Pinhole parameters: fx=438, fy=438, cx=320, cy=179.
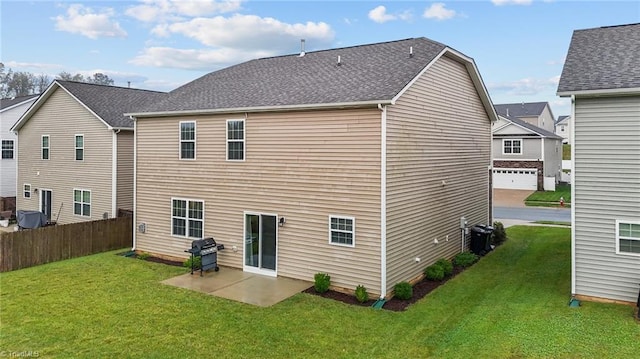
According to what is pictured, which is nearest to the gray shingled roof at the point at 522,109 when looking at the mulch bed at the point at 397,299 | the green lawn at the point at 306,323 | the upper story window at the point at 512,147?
the upper story window at the point at 512,147

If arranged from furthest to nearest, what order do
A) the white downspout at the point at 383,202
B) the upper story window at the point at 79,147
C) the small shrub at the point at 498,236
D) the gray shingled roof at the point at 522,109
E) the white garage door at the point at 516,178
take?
the gray shingled roof at the point at 522,109 → the white garage door at the point at 516,178 → the upper story window at the point at 79,147 → the small shrub at the point at 498,236 → the white downspout at the point at 383,202

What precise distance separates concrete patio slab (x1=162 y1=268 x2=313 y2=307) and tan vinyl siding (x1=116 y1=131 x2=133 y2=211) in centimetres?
764

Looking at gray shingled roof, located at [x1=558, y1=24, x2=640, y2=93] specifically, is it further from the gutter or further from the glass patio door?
the glass patio door

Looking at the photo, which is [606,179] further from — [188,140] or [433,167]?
[188,140]

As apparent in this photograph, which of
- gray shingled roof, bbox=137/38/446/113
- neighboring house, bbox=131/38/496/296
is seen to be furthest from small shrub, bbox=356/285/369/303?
gray shingled roof, bbox=137/38/446/113

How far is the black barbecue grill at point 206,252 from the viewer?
12562 millimetres

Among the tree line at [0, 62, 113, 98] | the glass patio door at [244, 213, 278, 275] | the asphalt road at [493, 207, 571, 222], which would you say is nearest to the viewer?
the glass patio door at [244, 213, 278, 275]

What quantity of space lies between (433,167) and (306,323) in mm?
6586

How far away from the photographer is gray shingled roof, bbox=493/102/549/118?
176ft

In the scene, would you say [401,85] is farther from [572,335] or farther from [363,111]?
[572,335]

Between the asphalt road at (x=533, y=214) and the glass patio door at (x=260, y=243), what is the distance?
16083 millimetres

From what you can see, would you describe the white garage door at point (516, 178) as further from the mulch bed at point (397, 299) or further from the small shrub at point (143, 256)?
the small shrub at point (143, 256)

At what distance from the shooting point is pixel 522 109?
55.0 metres

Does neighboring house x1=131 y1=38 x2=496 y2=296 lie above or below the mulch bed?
above
